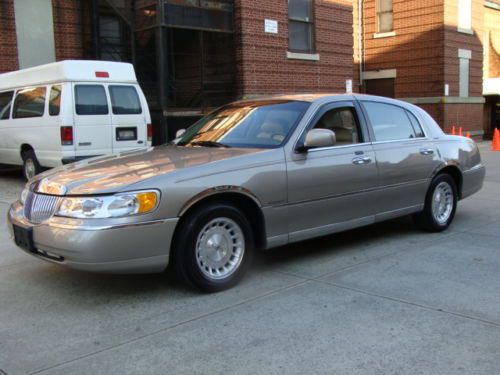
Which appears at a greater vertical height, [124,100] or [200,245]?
[124,100]

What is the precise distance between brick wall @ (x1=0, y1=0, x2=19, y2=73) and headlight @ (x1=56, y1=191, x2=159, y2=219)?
11.6 meters

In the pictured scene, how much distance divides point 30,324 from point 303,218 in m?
2.45

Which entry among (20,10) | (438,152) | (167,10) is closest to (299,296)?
(438,152)

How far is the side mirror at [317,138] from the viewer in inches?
200

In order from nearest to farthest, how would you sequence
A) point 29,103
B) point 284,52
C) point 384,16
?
1. point 29,103
2. point 284,52
3. point 384,16

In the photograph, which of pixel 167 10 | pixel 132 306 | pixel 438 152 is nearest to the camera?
pixel 132 306

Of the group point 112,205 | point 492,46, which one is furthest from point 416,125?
point 492,46

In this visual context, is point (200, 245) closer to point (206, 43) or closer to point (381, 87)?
point (206, 43)

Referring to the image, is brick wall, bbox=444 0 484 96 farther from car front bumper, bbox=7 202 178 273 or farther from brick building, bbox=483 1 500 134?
car front bumper, bbox=7 202 178 273

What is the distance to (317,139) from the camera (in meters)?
5.08

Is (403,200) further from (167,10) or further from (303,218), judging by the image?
(167,10)

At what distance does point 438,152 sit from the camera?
6.66 m

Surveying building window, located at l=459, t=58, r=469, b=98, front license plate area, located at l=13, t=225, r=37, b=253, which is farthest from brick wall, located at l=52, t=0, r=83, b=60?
building window, located at l=459, t=58, r=469, b=98

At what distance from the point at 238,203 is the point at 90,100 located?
6614 mm
